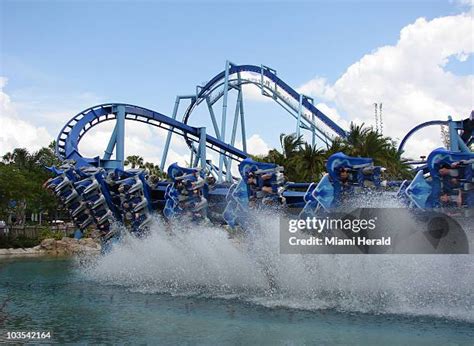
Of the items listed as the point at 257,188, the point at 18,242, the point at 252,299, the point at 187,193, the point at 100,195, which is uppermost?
the point at 257,188

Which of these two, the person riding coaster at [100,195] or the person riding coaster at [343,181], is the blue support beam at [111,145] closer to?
the person riding coaster at [100,195]

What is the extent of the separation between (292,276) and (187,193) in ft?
18.1

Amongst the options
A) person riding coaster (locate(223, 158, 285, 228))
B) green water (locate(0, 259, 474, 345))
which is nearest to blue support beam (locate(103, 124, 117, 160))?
person riding coaster (locate(223, 158, 285, 228))

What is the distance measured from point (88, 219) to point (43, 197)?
2772 centimetres

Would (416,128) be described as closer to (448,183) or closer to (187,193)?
(187,193)

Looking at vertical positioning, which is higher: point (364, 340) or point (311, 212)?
point (311, 212)

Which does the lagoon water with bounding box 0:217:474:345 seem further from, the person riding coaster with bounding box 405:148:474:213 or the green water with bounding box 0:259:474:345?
the person riding coaster with bounding box 405:148:474:213

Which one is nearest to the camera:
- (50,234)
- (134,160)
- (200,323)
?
(200,323)

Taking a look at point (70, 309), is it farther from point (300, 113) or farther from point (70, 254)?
point (300, 113)

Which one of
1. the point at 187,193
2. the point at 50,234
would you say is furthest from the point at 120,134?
the point at 50,234

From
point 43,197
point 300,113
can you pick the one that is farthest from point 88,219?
point 43,197

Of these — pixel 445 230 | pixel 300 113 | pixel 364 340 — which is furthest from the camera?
pixel 300 113

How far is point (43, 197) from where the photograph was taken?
44.6 m

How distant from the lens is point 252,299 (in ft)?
40.3
